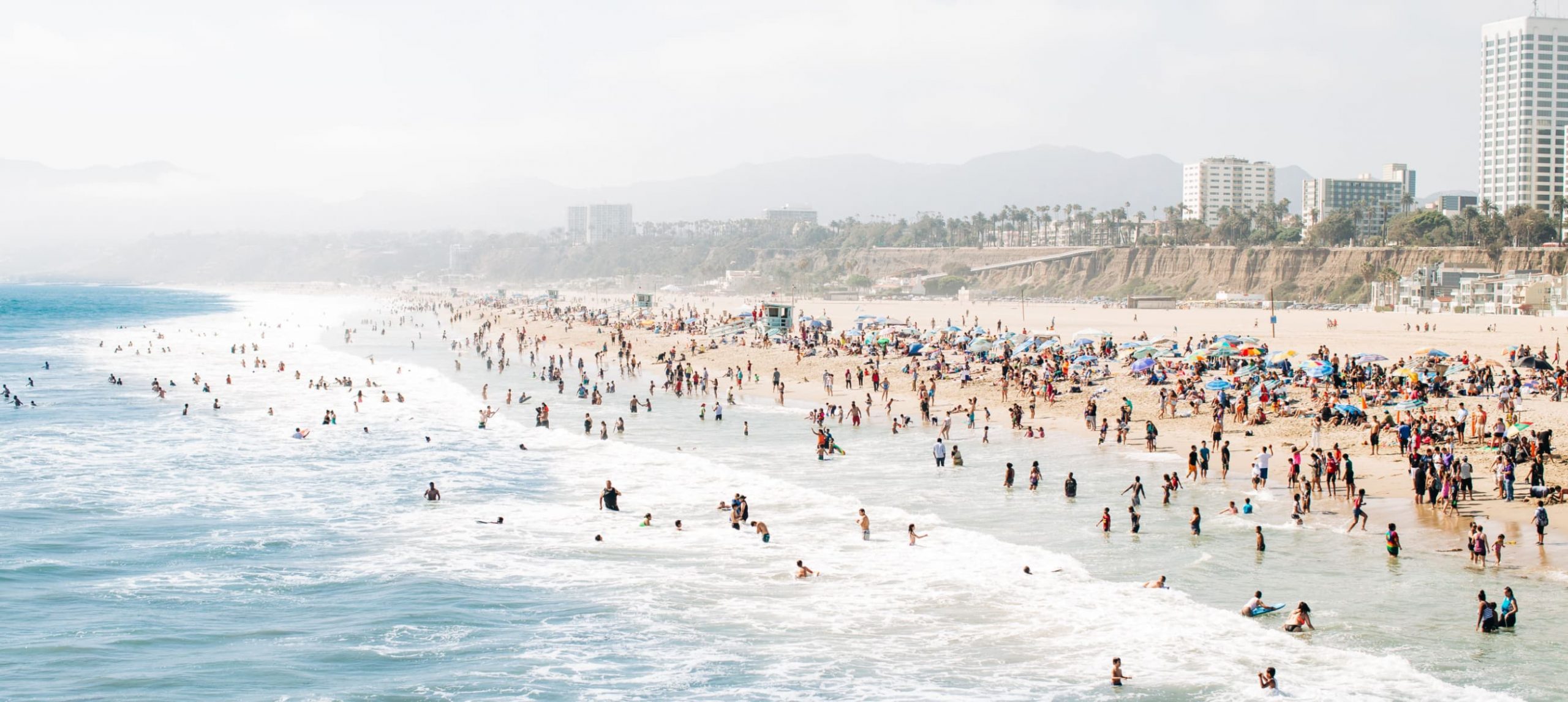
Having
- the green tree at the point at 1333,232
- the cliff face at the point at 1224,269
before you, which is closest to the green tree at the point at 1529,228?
the cliff face at the point at 1224,269

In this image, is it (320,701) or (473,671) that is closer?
(320,701)

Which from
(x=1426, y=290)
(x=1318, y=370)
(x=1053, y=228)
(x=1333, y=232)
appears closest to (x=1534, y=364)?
(x=1318, y=370)

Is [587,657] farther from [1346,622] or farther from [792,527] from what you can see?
[1346,622]

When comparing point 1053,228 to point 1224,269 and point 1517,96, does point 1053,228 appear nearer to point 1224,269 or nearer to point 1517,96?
point 1517,96

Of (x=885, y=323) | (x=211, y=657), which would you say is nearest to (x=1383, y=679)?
(x=211, y=657)

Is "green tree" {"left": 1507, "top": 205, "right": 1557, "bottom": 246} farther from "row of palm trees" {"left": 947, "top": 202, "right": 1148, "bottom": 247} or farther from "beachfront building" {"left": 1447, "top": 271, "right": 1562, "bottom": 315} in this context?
"row of palm trees" {"left": 947, "top": 202, "right": 1148, "bottom": 247}
